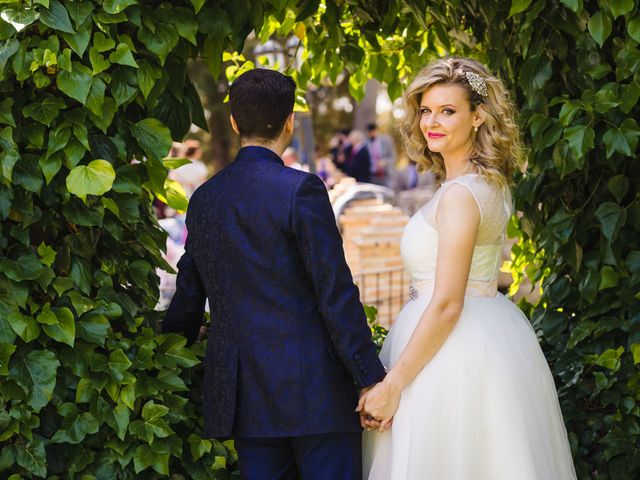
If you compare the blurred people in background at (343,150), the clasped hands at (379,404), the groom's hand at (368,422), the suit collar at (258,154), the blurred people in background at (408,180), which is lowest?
the groom's hand at (368,422)

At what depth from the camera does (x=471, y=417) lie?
298cm

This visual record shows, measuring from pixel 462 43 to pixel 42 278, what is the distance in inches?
98.4

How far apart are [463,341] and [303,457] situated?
2.04ft

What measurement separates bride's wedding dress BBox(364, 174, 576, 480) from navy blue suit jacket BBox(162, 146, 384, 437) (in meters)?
0.21

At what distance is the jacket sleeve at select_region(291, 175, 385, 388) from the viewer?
2777 millimetres

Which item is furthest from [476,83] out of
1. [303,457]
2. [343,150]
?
[343,150]

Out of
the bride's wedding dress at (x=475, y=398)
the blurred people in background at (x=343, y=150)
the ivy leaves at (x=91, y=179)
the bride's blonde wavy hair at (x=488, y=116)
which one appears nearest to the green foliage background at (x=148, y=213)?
the ivy leaves at (x=91, y=179)

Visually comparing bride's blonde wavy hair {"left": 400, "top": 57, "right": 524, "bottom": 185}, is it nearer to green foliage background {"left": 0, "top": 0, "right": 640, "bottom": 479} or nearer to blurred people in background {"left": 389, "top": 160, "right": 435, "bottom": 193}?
green foliage background {"left": 0, "top": 0, "right": 640, "bottom": 479}

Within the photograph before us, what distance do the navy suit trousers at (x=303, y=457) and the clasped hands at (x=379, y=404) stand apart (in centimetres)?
6

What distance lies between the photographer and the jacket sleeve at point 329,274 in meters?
2.78

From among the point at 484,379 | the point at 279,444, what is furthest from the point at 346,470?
the point at 484,379

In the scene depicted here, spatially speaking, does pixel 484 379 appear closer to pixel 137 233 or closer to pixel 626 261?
pixel 626 261

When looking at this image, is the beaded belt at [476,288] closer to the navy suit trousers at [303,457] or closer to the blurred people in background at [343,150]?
the navy suit trousers at [303,457]

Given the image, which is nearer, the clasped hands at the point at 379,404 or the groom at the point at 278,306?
the groom at the point at 278,306
